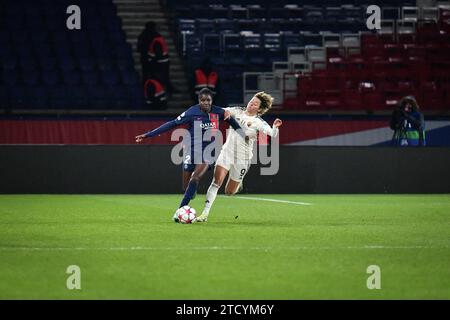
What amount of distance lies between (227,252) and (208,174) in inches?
464

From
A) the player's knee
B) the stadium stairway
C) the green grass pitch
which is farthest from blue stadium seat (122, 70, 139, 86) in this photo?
the player's knee

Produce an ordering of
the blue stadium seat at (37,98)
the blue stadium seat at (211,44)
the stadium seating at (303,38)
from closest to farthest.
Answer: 1. the blue stadium seat at (37,98)
2. the stadium seating at (303,38)
3. the blue stadium seat at (211,44)

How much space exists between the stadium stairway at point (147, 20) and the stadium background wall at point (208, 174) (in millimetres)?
6728

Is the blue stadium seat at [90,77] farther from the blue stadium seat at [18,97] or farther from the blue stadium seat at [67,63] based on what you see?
the blue stadium seat at [18,97]

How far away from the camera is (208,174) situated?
2270 centimetres

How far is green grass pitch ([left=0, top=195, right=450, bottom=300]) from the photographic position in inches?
333

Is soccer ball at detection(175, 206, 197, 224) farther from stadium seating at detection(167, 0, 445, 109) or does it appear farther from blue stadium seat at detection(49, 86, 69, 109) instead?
stadium seating at detection(167, 0, 445, 109)

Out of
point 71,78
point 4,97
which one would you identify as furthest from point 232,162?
point 71,78

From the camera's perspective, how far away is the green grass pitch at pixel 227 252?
847cm

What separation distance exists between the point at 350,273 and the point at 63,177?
1376cm

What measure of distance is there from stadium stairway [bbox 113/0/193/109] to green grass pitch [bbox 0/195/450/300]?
11.7m

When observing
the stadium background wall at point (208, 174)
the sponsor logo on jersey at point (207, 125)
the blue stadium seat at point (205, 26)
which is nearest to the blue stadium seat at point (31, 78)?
the stadium background wall at point (208, 174)

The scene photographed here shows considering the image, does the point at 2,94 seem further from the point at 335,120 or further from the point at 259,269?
the point at 259,269
